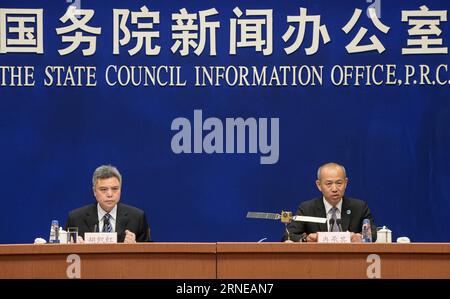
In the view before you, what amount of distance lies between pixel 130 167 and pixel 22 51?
0.95m

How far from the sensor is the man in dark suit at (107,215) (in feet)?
15.2

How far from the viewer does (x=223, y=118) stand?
5.59 metres

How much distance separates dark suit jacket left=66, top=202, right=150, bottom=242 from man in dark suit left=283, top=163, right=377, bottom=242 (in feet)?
2.41

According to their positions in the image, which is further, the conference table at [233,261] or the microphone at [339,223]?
the microphone at [339,223]

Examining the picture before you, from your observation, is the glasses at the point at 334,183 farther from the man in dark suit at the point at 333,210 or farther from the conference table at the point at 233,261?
the conference table at the point at 233,261

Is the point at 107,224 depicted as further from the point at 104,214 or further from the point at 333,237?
the point at 333,237

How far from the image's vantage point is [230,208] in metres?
5.66

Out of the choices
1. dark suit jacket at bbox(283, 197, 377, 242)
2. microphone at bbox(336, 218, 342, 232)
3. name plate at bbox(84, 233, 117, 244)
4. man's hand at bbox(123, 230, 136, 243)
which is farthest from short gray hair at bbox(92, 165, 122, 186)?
microphone at bbox(336, 218, 342, 232)

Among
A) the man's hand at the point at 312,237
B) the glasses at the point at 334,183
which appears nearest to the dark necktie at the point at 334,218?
the glasses at the point at 334,183

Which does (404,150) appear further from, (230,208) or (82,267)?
(82,267)

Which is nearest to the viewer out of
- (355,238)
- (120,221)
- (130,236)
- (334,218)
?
(355,238)

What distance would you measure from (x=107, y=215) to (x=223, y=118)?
119 centimetres

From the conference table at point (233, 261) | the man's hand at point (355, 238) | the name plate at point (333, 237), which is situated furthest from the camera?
the man's hand at point (355, 238)

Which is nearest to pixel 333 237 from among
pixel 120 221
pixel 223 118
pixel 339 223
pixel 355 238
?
pixel 355 238
